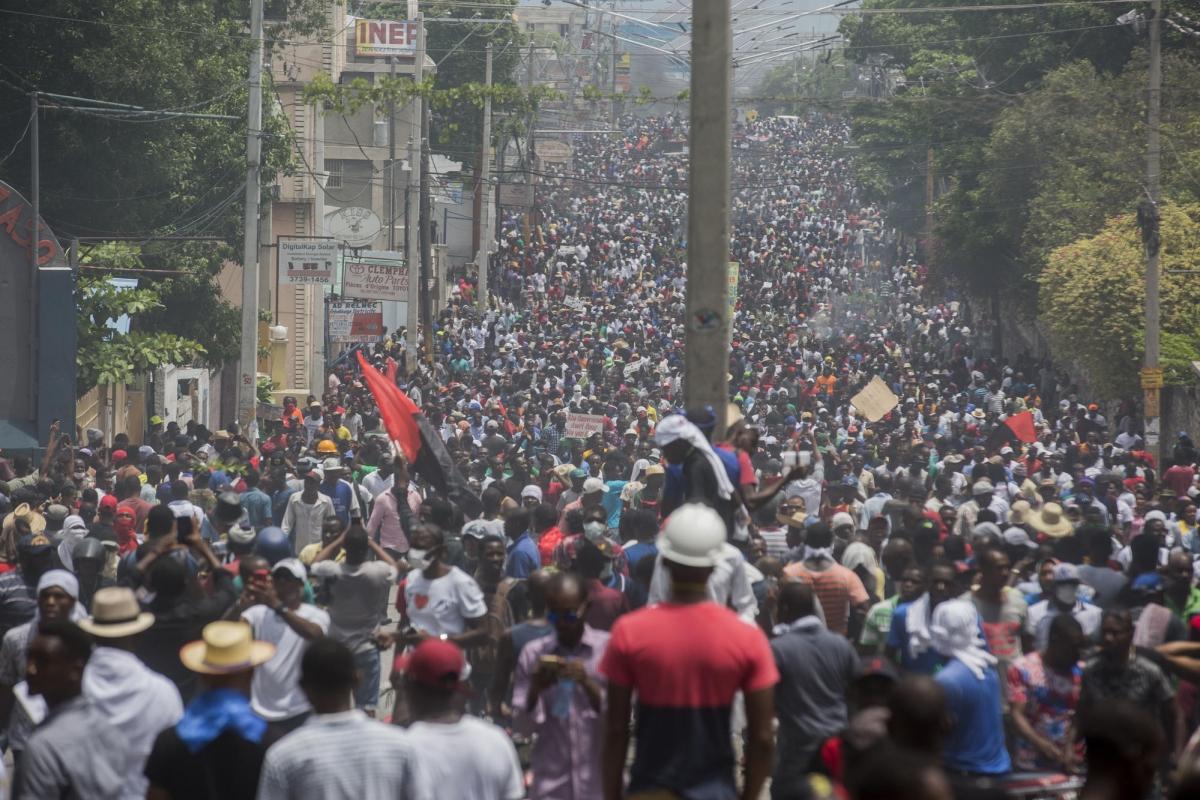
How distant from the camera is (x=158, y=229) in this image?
1109 inches

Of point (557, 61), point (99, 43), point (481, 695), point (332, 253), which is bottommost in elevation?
point (481, 695)

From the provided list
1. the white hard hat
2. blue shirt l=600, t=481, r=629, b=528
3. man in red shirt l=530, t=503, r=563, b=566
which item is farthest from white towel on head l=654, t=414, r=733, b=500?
blue shirt l=600, t=481, r=629, b=528

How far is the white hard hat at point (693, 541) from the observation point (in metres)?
5.33

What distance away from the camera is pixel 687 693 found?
5184 mm

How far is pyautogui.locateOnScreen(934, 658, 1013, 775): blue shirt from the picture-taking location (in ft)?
21.3

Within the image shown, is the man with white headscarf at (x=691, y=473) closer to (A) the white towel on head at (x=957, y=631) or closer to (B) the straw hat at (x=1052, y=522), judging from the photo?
(A) the white towel on head at (x=957, y=631)

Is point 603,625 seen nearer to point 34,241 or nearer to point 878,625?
point 878,625

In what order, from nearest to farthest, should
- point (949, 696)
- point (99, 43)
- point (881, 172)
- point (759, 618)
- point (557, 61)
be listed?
point (949, 696) → point (759, 618) → point (99, 43) → point (881, 172) → point (557, 61)

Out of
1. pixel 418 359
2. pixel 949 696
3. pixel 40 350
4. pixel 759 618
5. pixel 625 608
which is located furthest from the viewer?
pixel 418 359

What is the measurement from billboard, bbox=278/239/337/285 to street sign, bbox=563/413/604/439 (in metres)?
8.37

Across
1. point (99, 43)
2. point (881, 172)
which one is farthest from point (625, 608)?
point (881, 172)

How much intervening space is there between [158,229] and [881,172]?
→ 3860cm

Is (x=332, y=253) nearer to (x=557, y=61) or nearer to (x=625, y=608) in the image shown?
(x=625, y=608)

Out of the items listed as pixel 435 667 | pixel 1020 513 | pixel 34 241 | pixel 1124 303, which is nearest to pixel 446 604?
pixel 435 667
